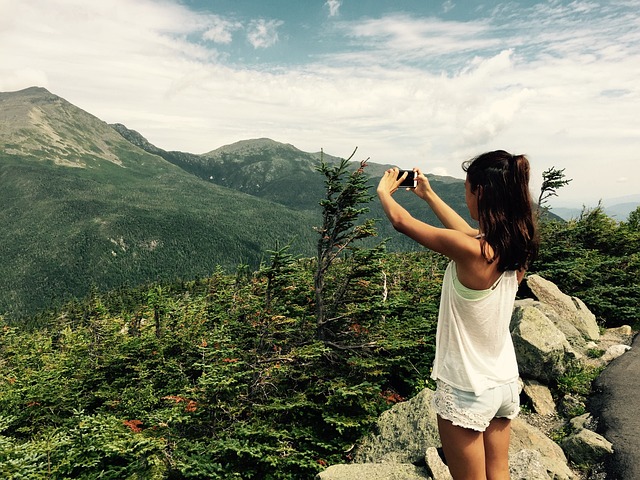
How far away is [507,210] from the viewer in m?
2.16

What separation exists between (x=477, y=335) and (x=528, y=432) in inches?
244

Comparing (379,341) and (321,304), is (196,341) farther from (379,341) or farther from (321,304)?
(379,341)

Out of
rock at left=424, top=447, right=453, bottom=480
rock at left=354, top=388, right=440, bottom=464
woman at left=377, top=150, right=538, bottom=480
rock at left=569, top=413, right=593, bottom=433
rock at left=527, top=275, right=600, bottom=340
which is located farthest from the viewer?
rock at left=527, top=275, right=600, bottom=340

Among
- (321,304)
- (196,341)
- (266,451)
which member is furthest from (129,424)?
(321,304)

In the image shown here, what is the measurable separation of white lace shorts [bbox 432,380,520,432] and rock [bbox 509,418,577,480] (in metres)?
4.86

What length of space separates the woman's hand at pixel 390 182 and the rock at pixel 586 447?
23.5 ft

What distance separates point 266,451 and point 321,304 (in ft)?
16.8

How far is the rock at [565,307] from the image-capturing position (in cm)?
1338

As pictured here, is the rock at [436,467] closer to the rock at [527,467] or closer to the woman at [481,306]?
the rock at [527,467]

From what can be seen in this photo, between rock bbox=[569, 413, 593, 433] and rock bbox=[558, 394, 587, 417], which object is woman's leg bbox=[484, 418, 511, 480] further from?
rock bbox=[558, 394, 587, 417]

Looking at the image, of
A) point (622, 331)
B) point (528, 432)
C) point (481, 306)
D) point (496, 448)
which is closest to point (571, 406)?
point (528, 432)

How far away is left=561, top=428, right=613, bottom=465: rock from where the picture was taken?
6.52 meters

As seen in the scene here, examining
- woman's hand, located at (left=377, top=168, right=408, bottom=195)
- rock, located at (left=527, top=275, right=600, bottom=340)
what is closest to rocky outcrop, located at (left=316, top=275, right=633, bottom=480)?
rock, located at (left=527, top=275, right=600, bottom=340)

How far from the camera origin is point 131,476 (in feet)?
28.2
